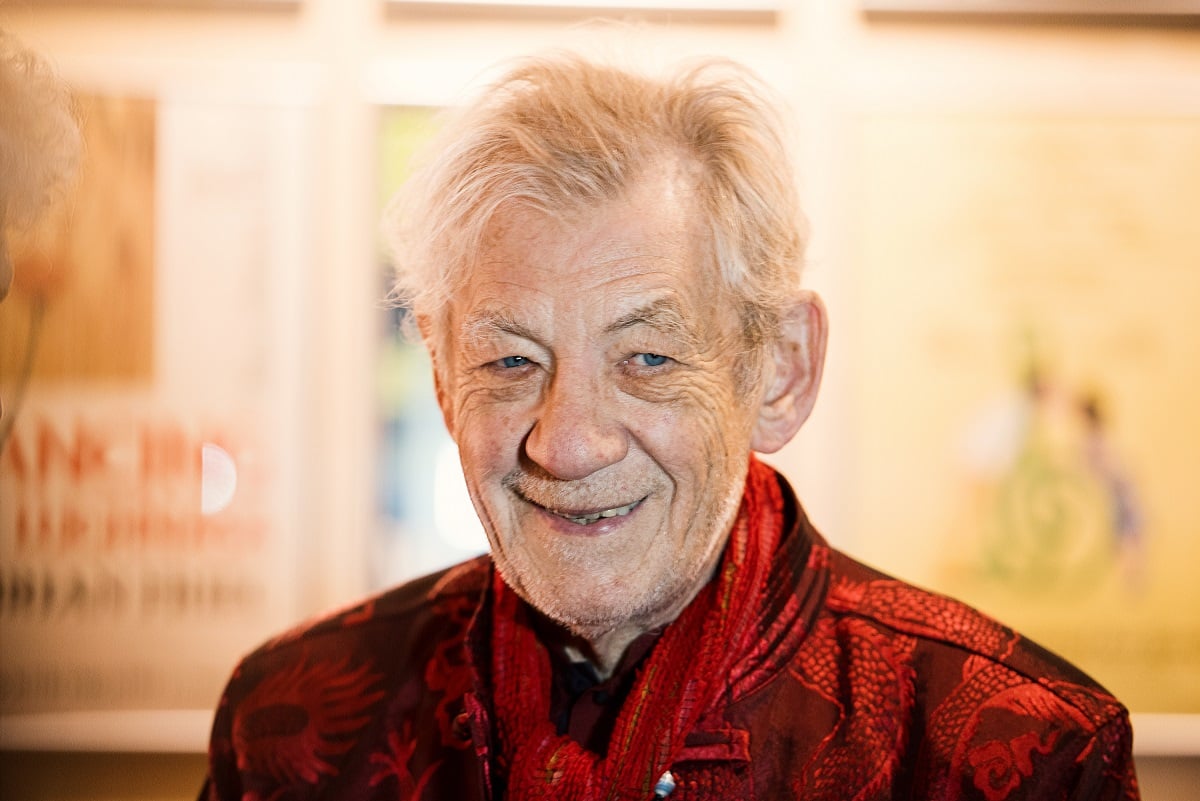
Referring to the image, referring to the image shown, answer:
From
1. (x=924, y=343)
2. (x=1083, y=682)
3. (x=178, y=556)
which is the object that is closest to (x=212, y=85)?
(x=178, y=556)

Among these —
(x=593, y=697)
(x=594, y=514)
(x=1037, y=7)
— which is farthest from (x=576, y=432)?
(x=1037, y=7)

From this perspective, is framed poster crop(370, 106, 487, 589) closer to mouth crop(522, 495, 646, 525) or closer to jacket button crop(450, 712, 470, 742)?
jacket button crop(450, 712, 470, 742)

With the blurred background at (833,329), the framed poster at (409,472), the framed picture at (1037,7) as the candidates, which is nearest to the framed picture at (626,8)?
the blurred background at (833,329)

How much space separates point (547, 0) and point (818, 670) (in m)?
1.16

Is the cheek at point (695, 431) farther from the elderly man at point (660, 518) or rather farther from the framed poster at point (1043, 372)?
the framed poster at point (1043, 372)

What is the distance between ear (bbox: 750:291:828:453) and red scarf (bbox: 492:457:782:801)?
0.29 feet

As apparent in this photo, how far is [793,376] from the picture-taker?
3.46 ft

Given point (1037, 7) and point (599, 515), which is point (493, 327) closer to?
point (599, 515)

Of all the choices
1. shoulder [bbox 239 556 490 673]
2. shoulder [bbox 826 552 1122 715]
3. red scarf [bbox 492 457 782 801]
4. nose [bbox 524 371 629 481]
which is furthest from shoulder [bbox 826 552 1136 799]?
shoulder [bbox 239 556 490 673]

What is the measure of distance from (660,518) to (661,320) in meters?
0.19

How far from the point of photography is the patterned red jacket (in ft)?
3.03

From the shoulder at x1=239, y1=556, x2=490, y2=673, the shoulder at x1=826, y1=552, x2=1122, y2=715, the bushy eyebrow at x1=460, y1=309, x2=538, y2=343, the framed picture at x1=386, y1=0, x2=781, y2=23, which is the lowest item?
the shoulder at x1=239, y1=556, x2=490, y2=673

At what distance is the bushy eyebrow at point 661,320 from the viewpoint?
897mm

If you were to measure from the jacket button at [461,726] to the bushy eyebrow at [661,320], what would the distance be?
43cm
